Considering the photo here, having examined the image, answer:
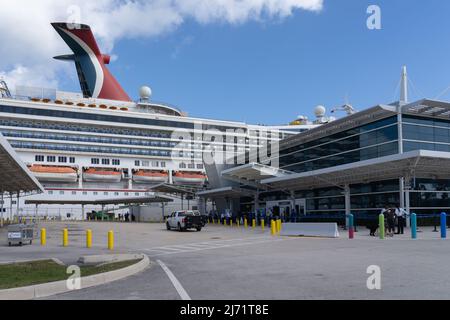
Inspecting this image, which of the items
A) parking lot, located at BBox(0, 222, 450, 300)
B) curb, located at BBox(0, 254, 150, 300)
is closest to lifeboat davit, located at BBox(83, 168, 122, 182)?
parking lot, located at BBox(0, 222, 450, 300)

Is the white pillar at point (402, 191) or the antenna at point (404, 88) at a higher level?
the antenna at point (404, 88)

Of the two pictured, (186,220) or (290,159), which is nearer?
(186,220)

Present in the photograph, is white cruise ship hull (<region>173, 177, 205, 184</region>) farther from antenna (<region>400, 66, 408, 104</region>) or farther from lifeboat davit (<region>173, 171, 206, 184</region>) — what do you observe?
antenna (<region>400, 66, 408, 104</region>)

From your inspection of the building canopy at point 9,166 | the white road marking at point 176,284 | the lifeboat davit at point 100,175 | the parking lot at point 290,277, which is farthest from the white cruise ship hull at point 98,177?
the white road marking at point 176,284

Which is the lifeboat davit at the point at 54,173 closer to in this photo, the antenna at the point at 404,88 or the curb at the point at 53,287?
the antenna at the point at 404,88

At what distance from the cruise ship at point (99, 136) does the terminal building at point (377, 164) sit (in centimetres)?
3891

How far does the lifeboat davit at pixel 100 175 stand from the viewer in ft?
235

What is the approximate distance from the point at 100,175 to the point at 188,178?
49.8 ft

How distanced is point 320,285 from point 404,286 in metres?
1.50

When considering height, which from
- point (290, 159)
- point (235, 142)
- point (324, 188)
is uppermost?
point (235, 142)

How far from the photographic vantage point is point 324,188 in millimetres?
37031
